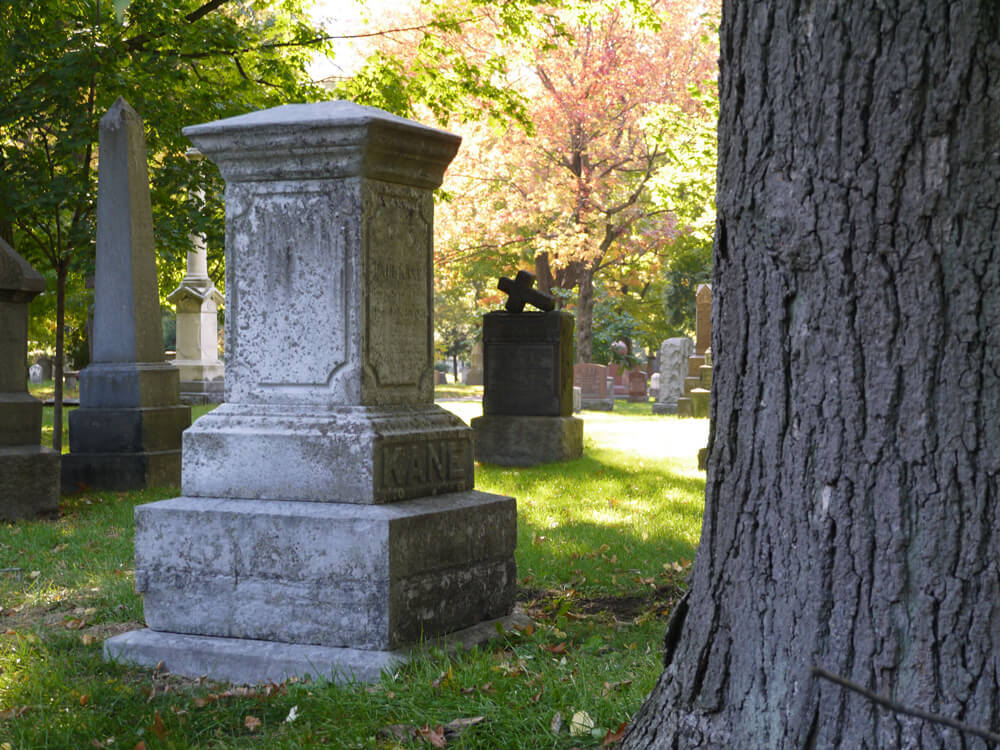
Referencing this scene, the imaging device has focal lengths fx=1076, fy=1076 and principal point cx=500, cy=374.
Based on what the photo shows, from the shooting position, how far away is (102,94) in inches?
471

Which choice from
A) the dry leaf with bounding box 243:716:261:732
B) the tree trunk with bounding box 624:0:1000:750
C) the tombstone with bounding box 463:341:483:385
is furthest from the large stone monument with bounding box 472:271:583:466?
the tombstone with bounding box 463:341:483:385

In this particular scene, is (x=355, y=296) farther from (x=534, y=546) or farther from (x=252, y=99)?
(x=252, y=99)

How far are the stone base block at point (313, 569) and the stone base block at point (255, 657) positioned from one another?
0.05 meters

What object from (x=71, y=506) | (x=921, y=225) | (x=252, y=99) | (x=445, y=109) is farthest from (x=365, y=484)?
(x=445, y=109)

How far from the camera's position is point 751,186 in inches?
95.9

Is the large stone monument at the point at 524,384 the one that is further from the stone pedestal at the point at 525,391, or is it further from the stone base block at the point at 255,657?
the stone base block at the point at 255,657

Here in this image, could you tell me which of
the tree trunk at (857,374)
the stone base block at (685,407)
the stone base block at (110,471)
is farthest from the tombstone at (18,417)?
the stone base block at (685,407)

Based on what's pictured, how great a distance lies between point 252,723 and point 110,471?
22.0ft

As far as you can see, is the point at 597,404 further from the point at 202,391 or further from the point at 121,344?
the point at 121,344

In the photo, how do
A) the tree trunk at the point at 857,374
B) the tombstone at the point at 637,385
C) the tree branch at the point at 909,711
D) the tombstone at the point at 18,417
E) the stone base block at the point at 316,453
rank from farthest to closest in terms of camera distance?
the tombstone at the point at 637,385 → the tombstone at the point at 18,417 → the stone base block at the point at 316,453 → the tree trunk at the point at 857,374 → the tree branch at the point at 909,711

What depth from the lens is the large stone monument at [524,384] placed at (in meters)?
12.2

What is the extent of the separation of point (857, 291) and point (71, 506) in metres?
8.00

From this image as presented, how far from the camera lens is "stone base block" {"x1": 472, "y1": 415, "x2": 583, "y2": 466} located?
12.2 m

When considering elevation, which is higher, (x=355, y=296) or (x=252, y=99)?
(x=252, y=99)
